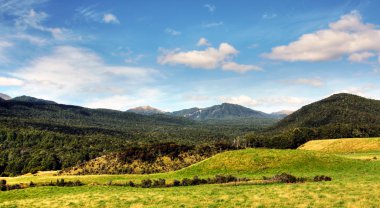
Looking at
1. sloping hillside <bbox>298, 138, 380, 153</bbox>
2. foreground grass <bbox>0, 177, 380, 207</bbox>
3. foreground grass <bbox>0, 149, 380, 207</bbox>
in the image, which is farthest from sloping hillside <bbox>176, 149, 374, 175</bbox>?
sloping hillside <bbox>298, 138, 380, 153</bbox>

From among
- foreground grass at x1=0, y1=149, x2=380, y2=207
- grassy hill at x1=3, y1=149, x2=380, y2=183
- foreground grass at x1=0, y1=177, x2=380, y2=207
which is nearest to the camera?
foreground grass at x1=0, y1=177, x2=380, y2=207

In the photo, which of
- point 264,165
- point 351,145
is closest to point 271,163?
point 264,165

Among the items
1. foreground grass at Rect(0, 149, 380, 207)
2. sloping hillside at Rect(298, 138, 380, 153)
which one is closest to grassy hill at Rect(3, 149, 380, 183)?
foreground grass at Rect(0, 149, 380, 207)

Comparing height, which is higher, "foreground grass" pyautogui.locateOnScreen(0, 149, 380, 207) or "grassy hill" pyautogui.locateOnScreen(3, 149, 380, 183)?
"grassy hill" pyautogui.locateOnScreen(3, 149, 380, 183)

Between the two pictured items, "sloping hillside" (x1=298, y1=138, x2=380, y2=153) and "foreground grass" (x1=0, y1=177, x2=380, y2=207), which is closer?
"foreground grass" (x1=0, y1=177, x2=380, y2=207)

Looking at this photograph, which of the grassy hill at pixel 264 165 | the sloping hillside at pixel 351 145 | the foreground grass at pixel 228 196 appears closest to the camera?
the foreground grass at pixel 228 196

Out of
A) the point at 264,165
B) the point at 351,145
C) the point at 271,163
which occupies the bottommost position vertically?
the point at 264,165

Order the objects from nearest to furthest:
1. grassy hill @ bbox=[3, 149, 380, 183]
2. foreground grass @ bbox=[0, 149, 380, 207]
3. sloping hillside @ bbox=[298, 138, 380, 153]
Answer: foreground grass @ bbox=[0, 149, 380, 207] → grassy hill @ bbox=[3, 149, 380, 183] → sloping hillside @ bbox=[298, 138, 380, 153]

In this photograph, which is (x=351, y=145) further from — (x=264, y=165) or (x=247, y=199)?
(x=247, y=199)

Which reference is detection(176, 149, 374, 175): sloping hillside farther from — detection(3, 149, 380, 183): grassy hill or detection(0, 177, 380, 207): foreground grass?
detection(0, 177, 380, 207): foreground grass

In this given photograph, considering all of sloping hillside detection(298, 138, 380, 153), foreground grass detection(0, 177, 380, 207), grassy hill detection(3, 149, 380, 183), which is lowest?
foreground grass detection(0, 177, 380, 207)

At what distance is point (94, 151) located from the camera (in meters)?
171

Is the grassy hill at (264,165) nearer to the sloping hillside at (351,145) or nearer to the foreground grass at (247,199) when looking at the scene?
the foreground grass at (247,199)

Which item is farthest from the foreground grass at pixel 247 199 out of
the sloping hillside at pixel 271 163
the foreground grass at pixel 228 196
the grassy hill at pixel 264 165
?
the sloping hillside at pixel 271 163
